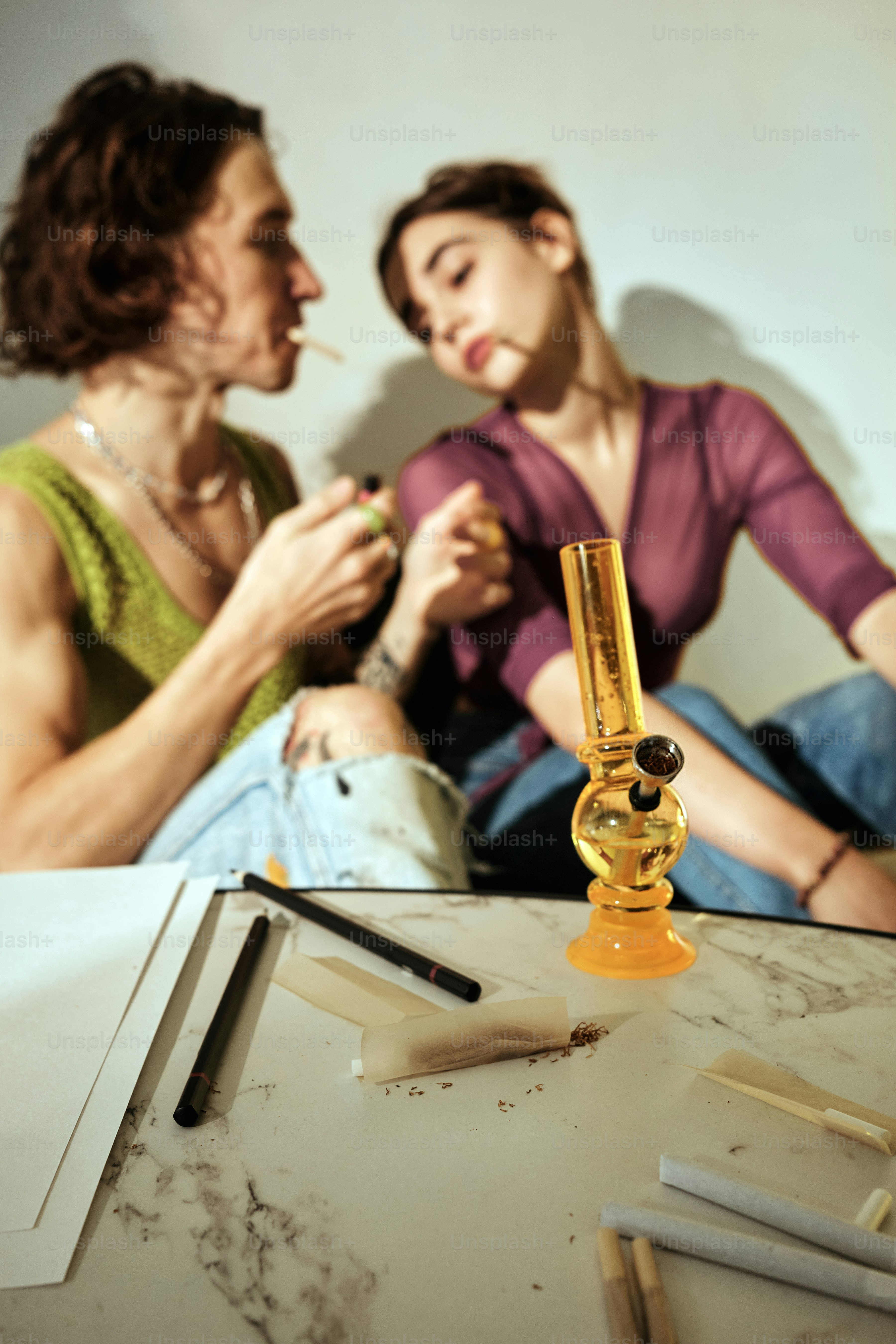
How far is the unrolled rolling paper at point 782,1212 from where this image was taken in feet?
0.80

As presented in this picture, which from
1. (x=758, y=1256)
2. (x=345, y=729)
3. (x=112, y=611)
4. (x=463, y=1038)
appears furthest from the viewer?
(x=112, y=611)

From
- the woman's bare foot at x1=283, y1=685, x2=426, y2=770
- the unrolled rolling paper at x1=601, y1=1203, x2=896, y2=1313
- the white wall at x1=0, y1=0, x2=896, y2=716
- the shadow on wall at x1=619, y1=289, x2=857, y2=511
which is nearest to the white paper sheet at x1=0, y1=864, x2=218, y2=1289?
the unrolled rolling paper at x1=601, y1=1203, x2=896, y2=1313

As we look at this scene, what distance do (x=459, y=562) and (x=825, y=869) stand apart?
44cm

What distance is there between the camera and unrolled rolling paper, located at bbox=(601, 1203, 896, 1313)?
0.76ft

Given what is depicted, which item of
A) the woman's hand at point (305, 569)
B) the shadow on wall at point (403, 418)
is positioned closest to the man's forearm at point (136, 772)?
the woman's hand at point (305, 569)

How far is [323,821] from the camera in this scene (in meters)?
0.67

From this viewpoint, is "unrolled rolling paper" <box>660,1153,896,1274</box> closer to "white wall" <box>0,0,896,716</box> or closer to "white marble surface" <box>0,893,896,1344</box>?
"white marble surface" <box>0,893,896,1344</box>

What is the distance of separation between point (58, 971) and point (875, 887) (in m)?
0.62

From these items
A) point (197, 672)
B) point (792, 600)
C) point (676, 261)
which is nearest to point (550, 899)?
point (197, 672)

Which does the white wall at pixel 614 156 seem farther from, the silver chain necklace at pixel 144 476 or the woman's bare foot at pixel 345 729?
the woman's bare foot at pixel 345 729

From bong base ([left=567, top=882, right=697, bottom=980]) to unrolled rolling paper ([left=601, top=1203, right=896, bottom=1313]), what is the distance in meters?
0.15

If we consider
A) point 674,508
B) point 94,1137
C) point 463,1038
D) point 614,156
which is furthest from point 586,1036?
point 614,156

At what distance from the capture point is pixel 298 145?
0.94 m

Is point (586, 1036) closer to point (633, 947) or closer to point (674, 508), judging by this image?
point (633, 947)
